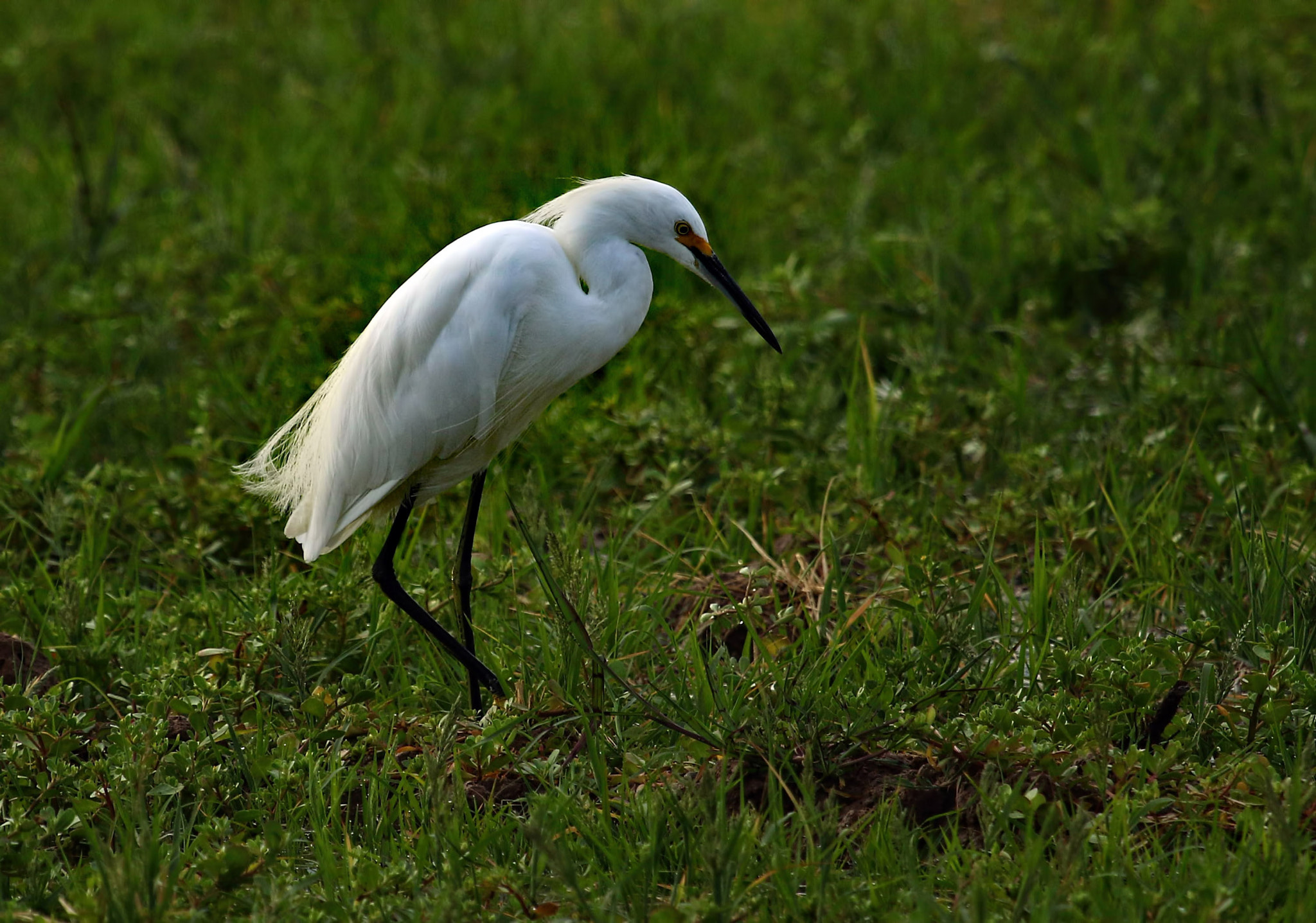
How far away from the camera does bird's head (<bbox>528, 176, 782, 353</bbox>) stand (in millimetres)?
2908

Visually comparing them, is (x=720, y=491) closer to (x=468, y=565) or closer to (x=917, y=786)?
(x=468, y=565)

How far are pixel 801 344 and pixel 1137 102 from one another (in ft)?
8.67

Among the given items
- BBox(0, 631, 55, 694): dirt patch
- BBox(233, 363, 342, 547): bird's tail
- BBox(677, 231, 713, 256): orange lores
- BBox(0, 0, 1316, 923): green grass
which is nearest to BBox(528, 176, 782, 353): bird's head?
BBox(677, 231, 713, 256): orange lores

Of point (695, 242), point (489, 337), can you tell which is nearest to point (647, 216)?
point (695, 242)

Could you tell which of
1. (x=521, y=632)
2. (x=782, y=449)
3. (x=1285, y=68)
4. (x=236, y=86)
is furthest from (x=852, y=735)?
(x=236, y=86)

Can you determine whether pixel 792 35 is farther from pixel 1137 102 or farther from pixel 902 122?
pixel 1137 102

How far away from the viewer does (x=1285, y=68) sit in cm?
636

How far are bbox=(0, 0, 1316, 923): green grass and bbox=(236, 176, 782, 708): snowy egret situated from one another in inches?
9.1

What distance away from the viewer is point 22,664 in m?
3.04

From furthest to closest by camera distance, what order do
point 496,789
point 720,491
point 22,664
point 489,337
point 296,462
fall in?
1. point 720,491
2. point 296,462
3. point 22,664
4. point 489,337
5. point 496,789

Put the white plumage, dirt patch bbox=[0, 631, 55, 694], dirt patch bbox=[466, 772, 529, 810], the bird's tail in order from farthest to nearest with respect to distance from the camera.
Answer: the bird's tail < dirt patch bbox=[0, 631, 55, 694] < the white plumage < dirt patch bbox=[466, 772, 529, 810]

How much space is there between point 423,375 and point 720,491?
1.14m

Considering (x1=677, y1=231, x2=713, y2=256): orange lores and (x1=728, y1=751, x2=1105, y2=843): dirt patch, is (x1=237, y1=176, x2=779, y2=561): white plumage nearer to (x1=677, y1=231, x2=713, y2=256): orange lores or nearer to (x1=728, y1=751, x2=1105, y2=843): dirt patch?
(x1=677, y1=231, x2=713, y2=256): orange lores

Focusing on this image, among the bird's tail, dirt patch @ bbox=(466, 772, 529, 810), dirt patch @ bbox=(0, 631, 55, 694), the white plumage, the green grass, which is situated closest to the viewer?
the green grass
